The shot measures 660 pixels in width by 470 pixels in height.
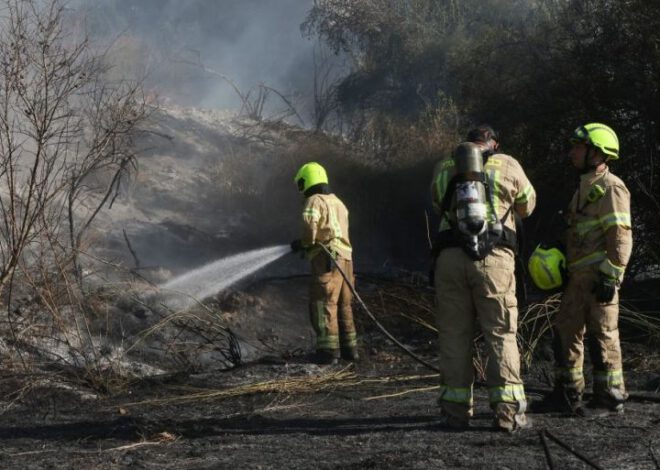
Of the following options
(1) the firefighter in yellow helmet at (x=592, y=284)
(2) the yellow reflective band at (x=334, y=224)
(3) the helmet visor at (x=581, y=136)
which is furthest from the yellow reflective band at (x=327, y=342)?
(3) the helmet visor at (x=581, y=136)

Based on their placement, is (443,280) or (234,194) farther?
(234,194)

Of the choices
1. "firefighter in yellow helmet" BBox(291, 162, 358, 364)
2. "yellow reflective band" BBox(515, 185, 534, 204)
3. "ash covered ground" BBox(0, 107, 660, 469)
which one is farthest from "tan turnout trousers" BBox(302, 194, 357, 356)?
"yellow reflective band" BBox(515, 185, 534, 204)

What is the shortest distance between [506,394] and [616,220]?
49.7 inches

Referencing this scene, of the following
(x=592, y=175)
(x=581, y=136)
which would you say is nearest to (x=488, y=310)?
(x=592, y=175)

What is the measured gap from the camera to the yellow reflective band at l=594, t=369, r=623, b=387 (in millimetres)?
5645

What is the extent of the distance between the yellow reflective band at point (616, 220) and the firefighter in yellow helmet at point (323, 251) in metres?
3.20

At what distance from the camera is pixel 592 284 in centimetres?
561

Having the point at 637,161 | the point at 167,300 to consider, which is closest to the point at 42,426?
the point at 167,300

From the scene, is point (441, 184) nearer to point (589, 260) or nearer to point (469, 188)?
point (469, 188)

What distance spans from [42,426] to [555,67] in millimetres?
9102

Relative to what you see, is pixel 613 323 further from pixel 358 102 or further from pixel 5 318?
pixel 358 102

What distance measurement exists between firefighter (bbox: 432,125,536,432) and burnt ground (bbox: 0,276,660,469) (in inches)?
9.6

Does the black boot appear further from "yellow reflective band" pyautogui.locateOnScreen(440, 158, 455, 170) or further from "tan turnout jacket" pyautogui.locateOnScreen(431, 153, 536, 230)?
"yellow reflective band" pyautogui.locateOnScreen(440, 158, 455, 170)

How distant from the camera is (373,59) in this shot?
2077 cm
